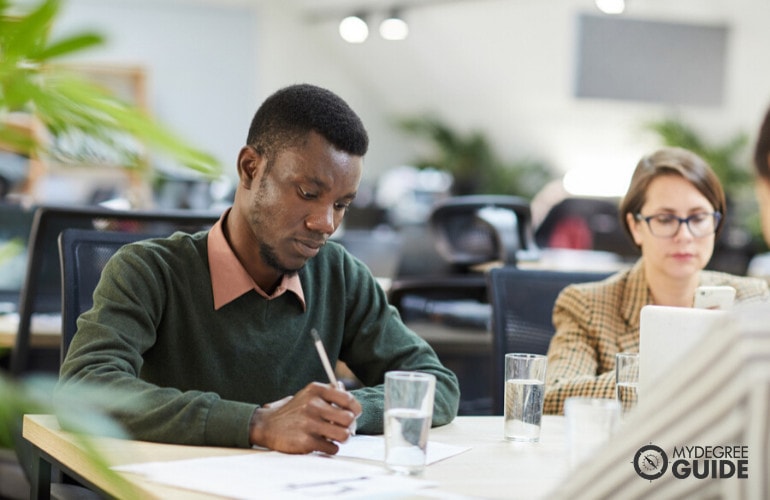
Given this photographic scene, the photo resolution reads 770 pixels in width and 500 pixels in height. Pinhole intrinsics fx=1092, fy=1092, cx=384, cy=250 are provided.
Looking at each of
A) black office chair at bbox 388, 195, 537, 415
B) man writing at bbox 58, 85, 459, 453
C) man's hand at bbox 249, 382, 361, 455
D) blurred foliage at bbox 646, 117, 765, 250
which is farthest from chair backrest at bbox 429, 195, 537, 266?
blurred foliage at bbox 646, 117, 765, 250

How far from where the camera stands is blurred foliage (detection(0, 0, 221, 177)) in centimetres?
37

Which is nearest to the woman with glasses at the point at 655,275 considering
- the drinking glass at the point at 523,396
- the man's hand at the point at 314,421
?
the drinking glass at the point at 523,396

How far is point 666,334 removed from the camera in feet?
4.68

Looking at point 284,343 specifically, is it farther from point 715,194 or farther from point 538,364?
point 715,194

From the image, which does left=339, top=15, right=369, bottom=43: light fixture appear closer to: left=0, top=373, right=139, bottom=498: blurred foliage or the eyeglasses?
the eyeglasses

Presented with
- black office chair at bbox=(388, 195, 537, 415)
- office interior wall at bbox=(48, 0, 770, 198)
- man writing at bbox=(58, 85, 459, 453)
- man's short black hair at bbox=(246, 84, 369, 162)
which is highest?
office interior wall at bbox=(48, 0, 770, 198)

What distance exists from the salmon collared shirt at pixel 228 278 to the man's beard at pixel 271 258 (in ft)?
0.14

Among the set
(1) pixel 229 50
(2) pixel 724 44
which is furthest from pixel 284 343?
(1) pixel 229 50

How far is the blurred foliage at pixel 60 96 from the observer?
37cm

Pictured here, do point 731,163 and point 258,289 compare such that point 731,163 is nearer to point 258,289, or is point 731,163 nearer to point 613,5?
point 613,5

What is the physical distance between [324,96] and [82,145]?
1295 millimetres

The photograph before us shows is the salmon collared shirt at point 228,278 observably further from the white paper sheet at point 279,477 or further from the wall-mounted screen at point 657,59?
the wall-mounted screen at point 657,59

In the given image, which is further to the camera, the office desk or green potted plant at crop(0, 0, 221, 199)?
the office desk
